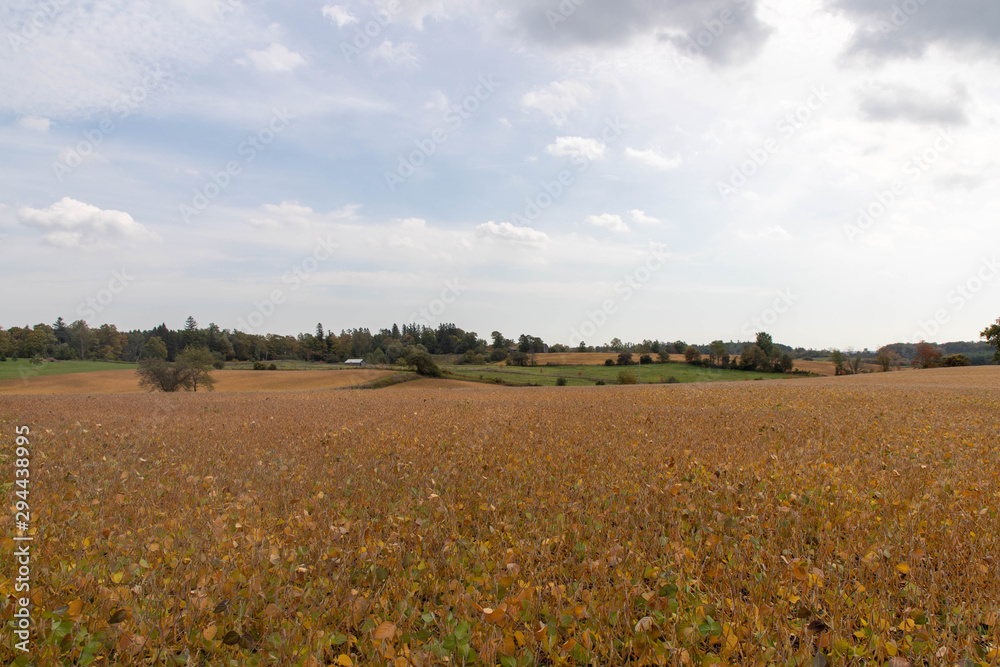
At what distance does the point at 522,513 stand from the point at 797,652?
251 cm

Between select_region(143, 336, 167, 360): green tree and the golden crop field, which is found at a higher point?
select_region(143, 336, 167, 360): green tree

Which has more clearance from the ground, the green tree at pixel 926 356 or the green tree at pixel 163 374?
the green tree at pixel 926 356

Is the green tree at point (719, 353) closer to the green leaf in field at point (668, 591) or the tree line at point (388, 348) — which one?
the tree line at point (388, 348)

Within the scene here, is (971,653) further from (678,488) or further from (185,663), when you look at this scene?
(185,663)

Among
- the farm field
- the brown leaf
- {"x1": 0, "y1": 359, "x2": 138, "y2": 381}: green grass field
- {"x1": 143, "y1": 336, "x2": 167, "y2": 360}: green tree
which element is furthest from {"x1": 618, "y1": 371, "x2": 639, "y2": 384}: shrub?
{"x1": 0, "y1": 359, "x2": 138, "y2": 381}: green grass field

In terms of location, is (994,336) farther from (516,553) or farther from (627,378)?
(516,553)

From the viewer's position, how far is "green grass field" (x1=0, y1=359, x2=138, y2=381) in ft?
217

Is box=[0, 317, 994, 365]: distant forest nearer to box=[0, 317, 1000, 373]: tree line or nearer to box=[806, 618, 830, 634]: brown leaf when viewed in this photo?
box=[0, 317, 1000, 373]: tree line

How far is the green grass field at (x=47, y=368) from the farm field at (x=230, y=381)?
4.11 m

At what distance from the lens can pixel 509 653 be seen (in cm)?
265

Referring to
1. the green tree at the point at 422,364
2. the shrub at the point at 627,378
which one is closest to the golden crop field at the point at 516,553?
the shrub at the point at 627,378

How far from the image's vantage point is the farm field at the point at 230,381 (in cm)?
5809

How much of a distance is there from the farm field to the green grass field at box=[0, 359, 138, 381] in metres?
4.11

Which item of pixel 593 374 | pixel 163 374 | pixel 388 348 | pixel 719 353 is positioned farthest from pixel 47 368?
pixel 719 353
